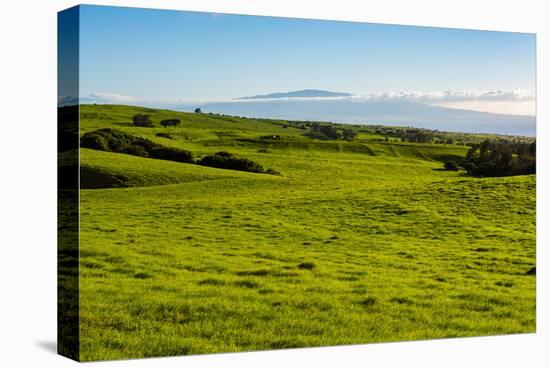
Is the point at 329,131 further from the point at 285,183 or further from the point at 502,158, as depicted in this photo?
the point at 502,158

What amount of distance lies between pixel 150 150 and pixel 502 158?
26.6 ft

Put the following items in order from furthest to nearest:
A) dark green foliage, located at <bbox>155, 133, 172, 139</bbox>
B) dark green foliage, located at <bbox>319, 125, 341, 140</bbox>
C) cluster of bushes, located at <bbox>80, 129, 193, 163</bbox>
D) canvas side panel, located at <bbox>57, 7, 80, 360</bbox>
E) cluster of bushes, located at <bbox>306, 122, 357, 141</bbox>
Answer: dark green foliage, located at <bbox>319, 125, 341, 140</bbox>, cluster of bushes, located at <bbox>306, 122, 357, 141</bbox>, dark green foliage, located at <bbox>155, 133, 172, 139</bbox>, cluster of bushes, located at <bbox>80, 129, 193, 163</bbox>, canvas side panel, located at <bbox>57, 7, 80, 360</bbox>

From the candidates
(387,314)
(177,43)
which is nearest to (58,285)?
(177,43)

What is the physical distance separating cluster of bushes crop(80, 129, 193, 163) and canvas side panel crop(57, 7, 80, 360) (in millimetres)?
373

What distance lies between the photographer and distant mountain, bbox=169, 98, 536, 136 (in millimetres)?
21375

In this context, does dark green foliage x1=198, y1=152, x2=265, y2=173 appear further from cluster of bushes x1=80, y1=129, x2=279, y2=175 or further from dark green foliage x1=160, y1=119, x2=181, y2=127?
dark green foliage x1=160, y1=119, x2=181, y2=127

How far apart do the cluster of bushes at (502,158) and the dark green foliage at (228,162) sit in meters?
5.22

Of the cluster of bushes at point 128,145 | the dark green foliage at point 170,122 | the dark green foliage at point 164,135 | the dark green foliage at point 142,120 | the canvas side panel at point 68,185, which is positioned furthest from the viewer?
the dark green foliage at point 164,135

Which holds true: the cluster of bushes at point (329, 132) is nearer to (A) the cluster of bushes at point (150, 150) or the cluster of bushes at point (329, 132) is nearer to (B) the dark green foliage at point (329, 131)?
(B) the dark green foliage at point (329, 131)

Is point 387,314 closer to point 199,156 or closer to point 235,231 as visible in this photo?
point 235,231

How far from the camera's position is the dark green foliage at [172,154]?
2053 cm

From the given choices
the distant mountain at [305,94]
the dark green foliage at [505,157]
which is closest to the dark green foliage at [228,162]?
the distant mountain at [305,94]

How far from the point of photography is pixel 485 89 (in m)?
23.6

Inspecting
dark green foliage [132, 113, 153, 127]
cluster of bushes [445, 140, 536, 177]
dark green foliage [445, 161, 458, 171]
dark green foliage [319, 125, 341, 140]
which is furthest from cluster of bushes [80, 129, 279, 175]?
cluster of bushes [445, 140, 536, 177]
